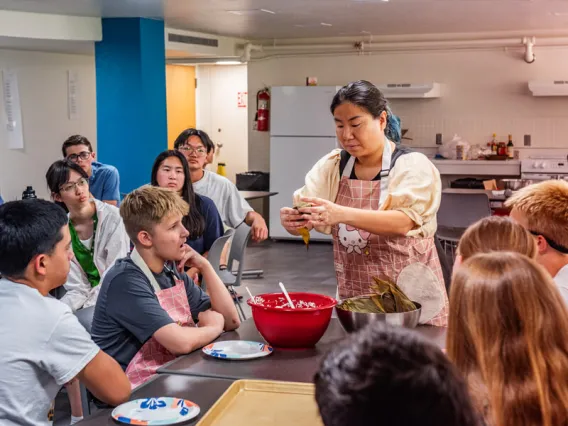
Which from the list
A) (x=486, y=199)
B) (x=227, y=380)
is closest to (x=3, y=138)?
(x=486, y=199)

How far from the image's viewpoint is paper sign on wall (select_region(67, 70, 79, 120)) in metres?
9.99

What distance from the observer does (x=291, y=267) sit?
8352 mm

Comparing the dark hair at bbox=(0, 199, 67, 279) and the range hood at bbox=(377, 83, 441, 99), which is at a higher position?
the range hood at bbox=(377, 83, 441, 99)

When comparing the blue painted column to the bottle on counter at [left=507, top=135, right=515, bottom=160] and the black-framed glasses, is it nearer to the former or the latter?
the bottle on counter at [left=507, top=135, right=515, bottom=160]

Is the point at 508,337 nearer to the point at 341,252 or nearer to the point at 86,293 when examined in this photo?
the point at 341,252

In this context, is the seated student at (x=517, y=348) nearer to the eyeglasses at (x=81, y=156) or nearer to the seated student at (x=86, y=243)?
the seated student at (x=86, y=243)

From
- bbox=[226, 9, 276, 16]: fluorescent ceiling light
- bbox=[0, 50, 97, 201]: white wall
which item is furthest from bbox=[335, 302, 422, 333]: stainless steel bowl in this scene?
bbox=[0, 50, 97, 201]: white wall

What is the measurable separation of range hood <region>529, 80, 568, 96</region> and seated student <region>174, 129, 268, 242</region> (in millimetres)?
5427

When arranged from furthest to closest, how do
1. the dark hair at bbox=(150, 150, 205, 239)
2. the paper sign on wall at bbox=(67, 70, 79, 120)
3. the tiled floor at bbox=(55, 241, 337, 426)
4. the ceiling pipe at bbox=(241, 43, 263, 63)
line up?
the ceiling pipe at bbox=(241, 43, 263, 63) → the paper sign on wall at bbox=(67, 70, 79, 120) → the tiled floor at bbox=(55, 241, 337, 426) → the dark hair at bbox=(150, 150, 205, 239)

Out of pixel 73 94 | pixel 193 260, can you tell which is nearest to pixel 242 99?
A: pixel 73 94

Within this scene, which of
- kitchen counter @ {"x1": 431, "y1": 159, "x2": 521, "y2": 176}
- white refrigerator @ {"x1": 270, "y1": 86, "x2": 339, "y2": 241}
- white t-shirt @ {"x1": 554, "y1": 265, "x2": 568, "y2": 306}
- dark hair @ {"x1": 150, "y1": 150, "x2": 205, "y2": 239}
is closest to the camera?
white t-shirt @ {"x1": 554, "y1": 265, "x2": 568, "y2": 306}

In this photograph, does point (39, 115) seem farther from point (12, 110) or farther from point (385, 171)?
point (385, 171)

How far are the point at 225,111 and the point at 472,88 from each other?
4.02 meters

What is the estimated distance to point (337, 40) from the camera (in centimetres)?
1016
